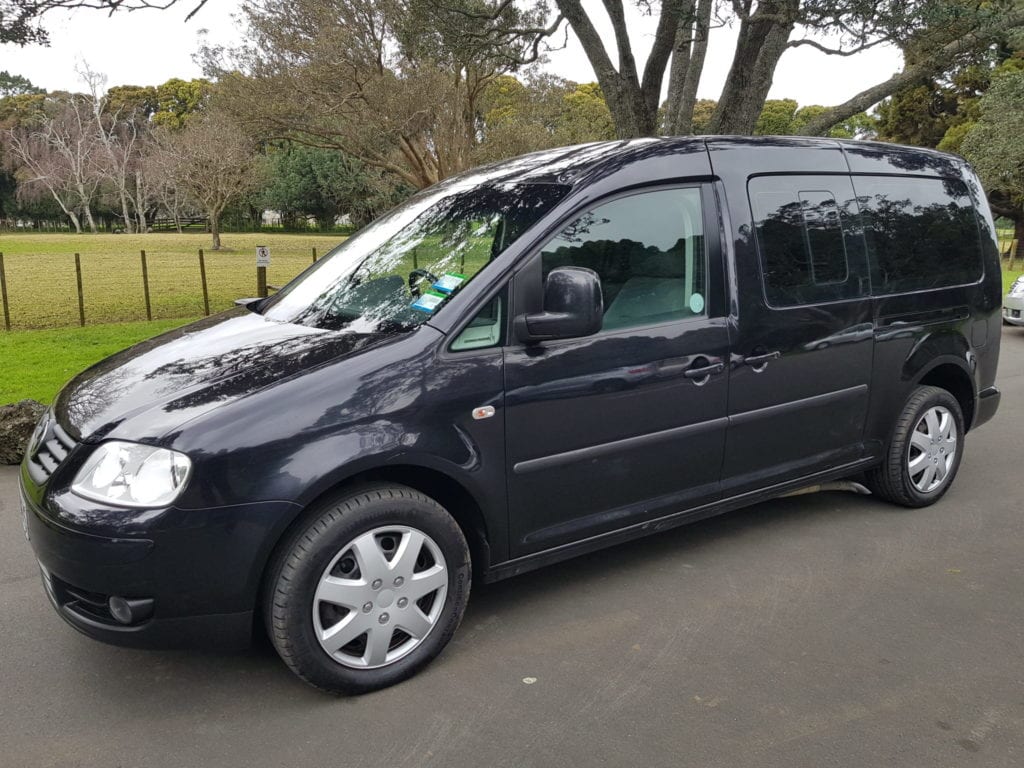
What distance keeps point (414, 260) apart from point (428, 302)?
1.63 feet

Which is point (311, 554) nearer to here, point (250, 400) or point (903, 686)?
point (250, 400)

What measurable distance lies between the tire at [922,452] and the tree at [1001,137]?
2486 centimetres

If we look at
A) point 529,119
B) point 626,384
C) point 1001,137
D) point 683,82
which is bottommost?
point 626,384

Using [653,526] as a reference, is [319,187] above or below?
above

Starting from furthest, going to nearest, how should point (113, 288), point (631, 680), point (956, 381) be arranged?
point (113, 288), point (956, 381), point (631, 680)

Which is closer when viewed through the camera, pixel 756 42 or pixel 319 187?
pixel 756 42

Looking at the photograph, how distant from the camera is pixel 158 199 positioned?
55.8 meters

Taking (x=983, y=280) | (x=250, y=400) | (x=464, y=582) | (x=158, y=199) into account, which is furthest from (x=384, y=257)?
(x=158, y=199)

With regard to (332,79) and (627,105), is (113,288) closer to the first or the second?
(332,79)

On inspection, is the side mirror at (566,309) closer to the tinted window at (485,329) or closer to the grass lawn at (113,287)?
the tinted window at (485,329)

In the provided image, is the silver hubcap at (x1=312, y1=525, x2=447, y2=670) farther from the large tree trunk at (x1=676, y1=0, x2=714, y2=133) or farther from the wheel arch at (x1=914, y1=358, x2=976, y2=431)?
the large tree trunk at (x1=676, y1=0, x2=714, y2=133)

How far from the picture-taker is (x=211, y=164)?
37094 mm

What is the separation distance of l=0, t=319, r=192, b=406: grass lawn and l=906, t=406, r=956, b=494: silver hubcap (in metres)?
6.68

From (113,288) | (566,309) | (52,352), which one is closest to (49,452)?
(566,309)
